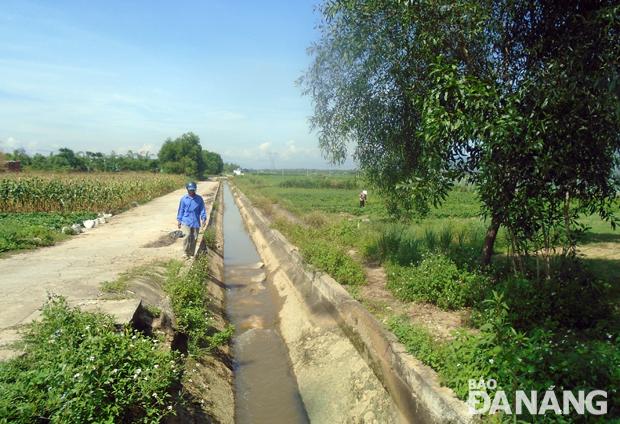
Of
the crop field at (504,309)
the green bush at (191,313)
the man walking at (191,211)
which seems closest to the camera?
the crop field at (504,309)

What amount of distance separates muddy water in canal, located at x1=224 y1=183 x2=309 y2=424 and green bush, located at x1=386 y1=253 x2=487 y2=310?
2486 mm

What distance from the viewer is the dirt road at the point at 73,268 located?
16.3 feet

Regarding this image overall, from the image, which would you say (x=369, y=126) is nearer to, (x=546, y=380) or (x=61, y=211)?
(x=546, y=380)

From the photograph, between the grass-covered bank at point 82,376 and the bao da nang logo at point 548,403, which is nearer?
the grass-covered bank at point 82,376

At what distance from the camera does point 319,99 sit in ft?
25.5

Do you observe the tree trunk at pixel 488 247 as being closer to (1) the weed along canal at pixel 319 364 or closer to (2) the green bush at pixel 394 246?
(2) the green bush at pixel 394 246

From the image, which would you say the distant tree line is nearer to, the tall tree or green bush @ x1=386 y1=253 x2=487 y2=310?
the tall tree

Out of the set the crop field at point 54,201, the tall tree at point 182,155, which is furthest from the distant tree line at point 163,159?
the crop field at point 54,201

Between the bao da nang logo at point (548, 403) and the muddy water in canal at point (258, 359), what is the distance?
3.02 metres

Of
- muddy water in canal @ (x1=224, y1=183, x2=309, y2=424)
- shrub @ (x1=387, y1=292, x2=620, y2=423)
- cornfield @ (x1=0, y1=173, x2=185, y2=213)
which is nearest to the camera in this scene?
shrub @ (x1=387, y1=292, x2=620, y2=423)

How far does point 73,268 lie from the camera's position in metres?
7.57

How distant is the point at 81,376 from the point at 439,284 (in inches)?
198

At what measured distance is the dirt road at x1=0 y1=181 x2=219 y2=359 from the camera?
496 centimetres

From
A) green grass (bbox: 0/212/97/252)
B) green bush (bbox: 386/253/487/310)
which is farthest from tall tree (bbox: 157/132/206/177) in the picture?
green bush (bbox: 386/253/487/310)
